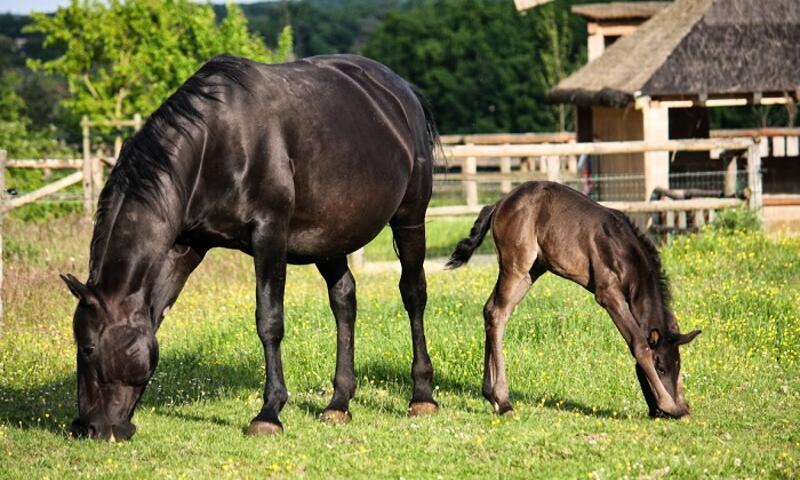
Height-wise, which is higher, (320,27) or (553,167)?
(553,167)

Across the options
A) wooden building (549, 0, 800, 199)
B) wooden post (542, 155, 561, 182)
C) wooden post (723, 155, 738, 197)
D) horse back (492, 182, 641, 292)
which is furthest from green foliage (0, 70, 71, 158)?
horse back (492, 182, 641, 292)

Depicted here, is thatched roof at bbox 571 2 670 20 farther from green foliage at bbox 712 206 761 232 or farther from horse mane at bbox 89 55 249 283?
horse mane at bbox 89 55 249 283

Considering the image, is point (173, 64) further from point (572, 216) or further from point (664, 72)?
point (572, 216)

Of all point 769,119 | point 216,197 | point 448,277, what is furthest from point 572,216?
point 769,119

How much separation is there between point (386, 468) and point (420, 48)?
5719cm

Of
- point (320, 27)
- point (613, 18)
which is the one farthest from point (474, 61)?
point (320, 27)

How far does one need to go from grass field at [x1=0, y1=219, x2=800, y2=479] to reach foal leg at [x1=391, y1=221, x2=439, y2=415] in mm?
211

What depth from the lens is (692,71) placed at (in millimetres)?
21453

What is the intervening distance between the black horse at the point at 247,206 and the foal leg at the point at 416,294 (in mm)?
14

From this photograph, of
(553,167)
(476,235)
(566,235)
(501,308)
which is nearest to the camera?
(566,235)

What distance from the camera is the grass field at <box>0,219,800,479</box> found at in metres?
7.04

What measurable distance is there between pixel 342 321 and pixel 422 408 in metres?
0.82

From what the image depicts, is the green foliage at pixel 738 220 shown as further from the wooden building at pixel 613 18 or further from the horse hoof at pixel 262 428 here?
the horse hoof at pixel 262 428

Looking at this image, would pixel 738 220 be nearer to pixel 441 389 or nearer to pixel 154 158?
pixel 441 389
